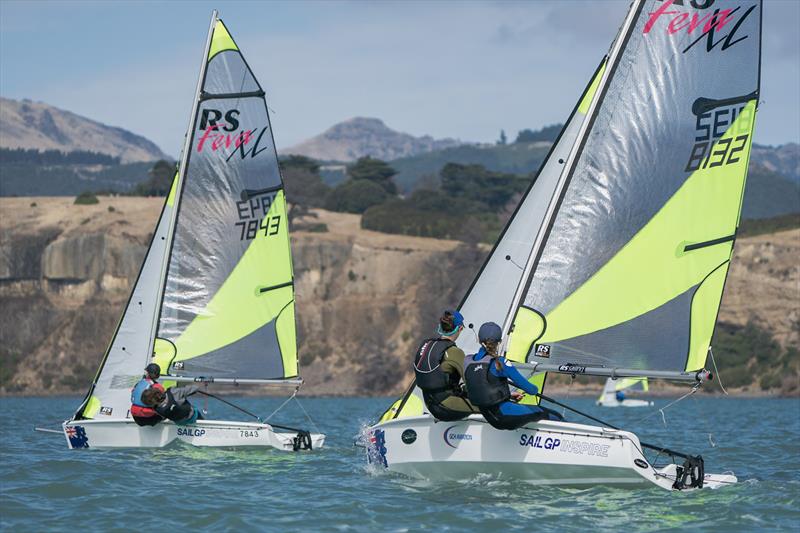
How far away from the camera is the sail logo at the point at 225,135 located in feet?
69.2

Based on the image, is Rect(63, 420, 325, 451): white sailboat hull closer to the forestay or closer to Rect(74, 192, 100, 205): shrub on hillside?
the forestay

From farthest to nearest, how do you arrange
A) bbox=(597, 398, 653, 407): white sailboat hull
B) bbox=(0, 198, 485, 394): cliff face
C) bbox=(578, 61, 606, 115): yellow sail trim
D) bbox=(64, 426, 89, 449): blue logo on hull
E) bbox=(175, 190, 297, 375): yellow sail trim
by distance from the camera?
bbox=(0, 198, 485, 394): cliff face < bbox=(597, 398, 653, 407): white sailboat hull < bbox=(175, 190, 297, 375): yellow sail trim < bbox=(64, 426, 89, 449): blue logo on hull < bbox=(578, 61, 606, 115): yellow sail trim

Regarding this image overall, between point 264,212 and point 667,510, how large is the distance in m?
11.0

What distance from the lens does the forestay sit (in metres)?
20.9

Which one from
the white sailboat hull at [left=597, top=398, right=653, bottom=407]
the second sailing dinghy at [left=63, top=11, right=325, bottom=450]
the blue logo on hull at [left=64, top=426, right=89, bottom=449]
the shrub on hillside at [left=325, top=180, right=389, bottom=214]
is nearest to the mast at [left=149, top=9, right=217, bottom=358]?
the second sailing dinghy at [left=63, top=11, right=325, bottom=450]

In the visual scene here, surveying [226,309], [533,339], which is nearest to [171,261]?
[226,309]

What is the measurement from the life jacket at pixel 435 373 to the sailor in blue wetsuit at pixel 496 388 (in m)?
0.41

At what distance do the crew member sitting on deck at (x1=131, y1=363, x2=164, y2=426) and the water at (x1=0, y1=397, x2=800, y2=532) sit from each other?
1.89 feet

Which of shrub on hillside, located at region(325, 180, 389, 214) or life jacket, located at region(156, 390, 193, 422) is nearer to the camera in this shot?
life jacket, located at region(156, 390, 193, 422)

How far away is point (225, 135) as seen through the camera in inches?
834

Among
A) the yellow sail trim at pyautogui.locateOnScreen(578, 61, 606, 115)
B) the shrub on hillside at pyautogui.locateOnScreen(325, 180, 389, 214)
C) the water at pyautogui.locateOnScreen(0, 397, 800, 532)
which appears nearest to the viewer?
the water at pyautogui.locateOnScreen(0, 397, 800, 532)

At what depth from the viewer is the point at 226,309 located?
2109 centimetres

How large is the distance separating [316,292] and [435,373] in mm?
63761

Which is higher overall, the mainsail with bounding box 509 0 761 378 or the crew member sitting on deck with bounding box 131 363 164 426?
the mainsail with bounding box 509 0 761 378
